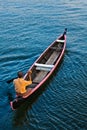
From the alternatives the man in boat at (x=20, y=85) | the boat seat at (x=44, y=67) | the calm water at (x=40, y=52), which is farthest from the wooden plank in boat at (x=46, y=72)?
the man in boat at (x=20, y=85)

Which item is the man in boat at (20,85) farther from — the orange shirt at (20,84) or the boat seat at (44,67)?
the boat seat at (44,67)

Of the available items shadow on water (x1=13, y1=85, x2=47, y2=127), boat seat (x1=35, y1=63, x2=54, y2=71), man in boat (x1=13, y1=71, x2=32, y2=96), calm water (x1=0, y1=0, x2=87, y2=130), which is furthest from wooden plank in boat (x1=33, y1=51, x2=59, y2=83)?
man in boat (x1=13, y1=71, x2=32, y2=96)

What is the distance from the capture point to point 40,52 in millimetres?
26641

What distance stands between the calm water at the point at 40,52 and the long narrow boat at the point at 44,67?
0.68 meters

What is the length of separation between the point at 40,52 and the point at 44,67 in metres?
4.69

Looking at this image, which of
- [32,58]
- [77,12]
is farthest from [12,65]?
[77,12]

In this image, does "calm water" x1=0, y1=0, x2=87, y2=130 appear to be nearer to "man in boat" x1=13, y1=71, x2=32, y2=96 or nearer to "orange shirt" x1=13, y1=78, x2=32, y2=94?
"man in boat" x1=13, y1=71, x2=32, y2=96

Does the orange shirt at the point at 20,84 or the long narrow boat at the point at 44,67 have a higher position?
the orange shirt at the point at 20,84

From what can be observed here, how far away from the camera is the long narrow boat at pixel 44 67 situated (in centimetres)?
1774

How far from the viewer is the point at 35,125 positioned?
16.5m

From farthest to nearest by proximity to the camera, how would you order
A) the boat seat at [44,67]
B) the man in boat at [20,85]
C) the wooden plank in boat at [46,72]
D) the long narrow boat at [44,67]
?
the boat seat at [44,67], the wooden plank in boat at [46,72], the long narrow boat at [44,67], the man in boat at [20,85]

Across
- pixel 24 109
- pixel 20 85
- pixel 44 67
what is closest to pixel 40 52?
pixel 44 67

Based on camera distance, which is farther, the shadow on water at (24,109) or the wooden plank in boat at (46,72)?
the wooden plank in boat at (46,72)

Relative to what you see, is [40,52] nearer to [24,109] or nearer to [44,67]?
[44,67]
